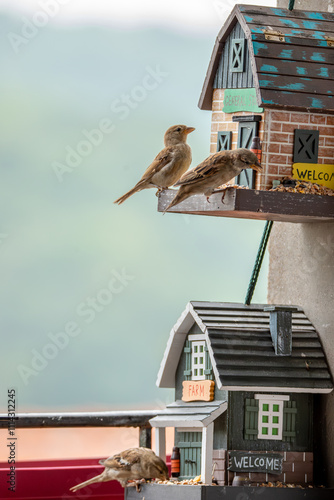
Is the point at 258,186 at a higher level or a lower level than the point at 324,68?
lower

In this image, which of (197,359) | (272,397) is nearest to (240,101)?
(197,359)

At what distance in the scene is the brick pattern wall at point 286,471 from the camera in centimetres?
322

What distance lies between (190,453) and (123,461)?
28 centimetres

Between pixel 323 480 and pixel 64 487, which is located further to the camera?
pixel 64 487

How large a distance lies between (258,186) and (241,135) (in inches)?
8.7

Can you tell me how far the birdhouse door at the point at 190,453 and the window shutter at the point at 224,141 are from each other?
3.66 feet

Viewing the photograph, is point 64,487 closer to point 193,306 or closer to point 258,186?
point 193,306

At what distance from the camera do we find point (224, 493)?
10.2 feet

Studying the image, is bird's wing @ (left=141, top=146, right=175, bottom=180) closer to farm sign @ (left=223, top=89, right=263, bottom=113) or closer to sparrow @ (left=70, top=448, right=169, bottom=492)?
farm sign @ (left=223, top=89, right=263, bottom=113)

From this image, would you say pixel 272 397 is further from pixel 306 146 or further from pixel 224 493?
pixel 306 146

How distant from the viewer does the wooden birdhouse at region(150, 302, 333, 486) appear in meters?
3.23

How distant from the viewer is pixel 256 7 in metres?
3.37

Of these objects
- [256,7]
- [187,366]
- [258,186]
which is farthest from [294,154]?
[187,366]

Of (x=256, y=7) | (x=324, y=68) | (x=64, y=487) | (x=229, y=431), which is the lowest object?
(x=64, y=487)
